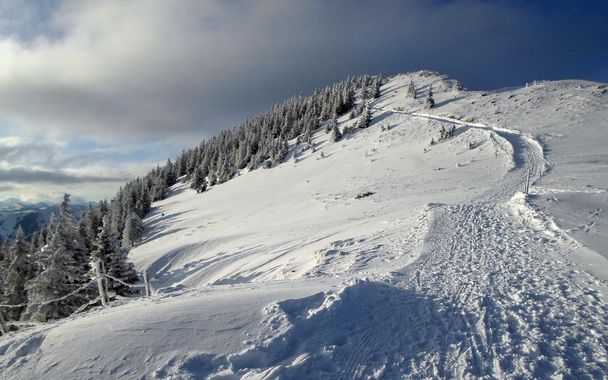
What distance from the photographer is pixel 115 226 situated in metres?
64.0

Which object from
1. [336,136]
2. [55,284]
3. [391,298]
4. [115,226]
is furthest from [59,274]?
[336,136]

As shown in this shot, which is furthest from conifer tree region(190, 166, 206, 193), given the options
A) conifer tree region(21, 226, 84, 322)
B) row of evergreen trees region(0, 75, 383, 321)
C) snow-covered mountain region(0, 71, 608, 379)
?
conifer tree region(21, 226, 84, 322)

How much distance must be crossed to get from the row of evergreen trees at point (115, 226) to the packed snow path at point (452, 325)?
7.79 metres

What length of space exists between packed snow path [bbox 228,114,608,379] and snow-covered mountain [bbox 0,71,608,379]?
4cm

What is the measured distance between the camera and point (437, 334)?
7371 mm

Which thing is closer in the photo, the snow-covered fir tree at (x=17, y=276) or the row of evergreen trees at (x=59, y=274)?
the row of evergreen trees at (x=59, y=274)

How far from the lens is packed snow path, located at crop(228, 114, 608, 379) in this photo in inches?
249

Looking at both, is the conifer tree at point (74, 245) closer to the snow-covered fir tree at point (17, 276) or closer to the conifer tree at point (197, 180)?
the snow-covered fir tree at point (17, 276)

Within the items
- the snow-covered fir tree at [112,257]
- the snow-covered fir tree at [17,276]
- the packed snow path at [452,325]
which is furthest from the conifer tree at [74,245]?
the packed snow path at [452,325]

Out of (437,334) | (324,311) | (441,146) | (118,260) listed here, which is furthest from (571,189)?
(118,260)

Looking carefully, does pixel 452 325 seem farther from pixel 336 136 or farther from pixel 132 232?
pixel 336 136

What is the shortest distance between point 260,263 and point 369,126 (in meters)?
57.4

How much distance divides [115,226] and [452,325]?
68.0 metres

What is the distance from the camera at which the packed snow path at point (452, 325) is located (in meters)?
6.31
